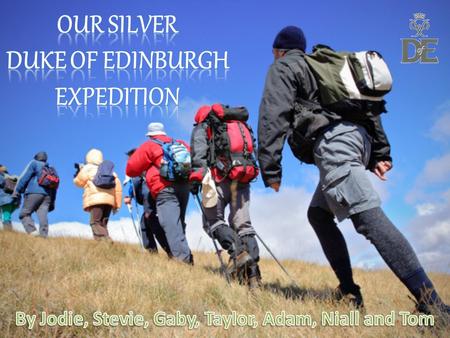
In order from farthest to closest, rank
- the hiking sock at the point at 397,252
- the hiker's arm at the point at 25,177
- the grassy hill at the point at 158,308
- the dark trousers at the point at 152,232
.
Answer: the hiker's arm at the point at 25,177 → the dark trousers at the point at 152,232 → the hiking sock at the point at 397,252 → the grassy hill at the point at 158,308

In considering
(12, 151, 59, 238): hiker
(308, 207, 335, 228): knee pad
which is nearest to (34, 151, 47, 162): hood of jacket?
(12, 151, 59, 238): hiker

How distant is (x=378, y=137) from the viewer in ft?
10.7

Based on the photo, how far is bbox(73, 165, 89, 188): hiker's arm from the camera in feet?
30.2

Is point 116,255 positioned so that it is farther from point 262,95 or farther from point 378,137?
point 378,137

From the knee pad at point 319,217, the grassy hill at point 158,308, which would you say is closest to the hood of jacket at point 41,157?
the grassy hill at point 158,308

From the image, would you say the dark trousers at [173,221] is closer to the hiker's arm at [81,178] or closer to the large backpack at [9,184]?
the hiker's arm at [81,178]

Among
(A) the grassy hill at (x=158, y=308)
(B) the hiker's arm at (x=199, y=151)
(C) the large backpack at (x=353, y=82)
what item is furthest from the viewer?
(B) the hiker's arm at (x=199, y=151)

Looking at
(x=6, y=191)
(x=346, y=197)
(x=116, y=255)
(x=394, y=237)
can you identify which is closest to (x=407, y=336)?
(x=394, y=237)

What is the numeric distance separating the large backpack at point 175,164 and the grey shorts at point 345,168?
3276mm

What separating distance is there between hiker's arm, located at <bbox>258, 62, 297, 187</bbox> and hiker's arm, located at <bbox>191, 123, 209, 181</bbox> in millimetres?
1905

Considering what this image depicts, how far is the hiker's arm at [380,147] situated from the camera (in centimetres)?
325

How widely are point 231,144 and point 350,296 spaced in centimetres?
234

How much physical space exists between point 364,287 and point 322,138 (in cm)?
311

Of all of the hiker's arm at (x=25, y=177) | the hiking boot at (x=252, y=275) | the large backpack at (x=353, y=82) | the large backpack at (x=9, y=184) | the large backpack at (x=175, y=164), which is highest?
the large backpack at (x=9, y=184)
